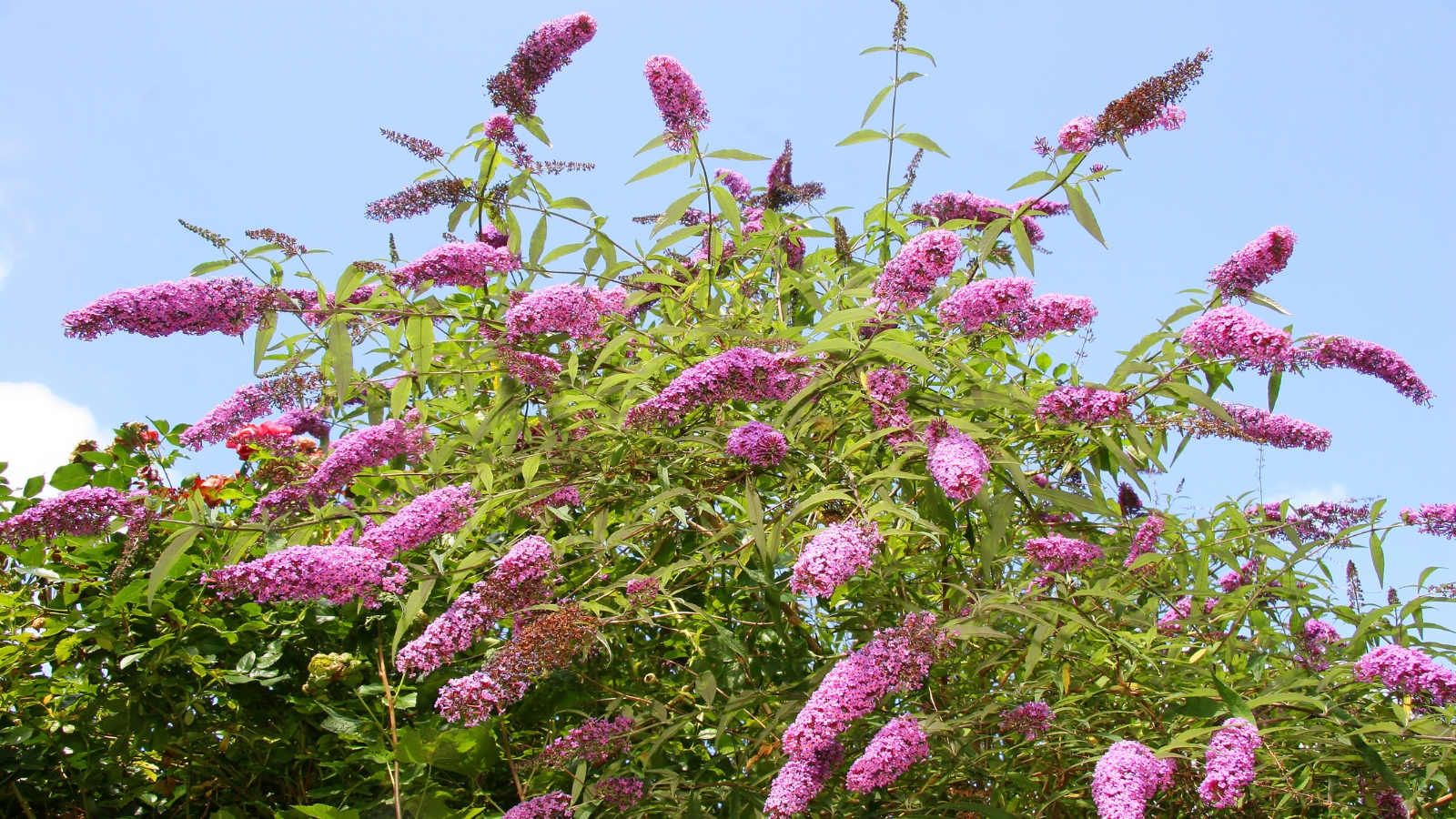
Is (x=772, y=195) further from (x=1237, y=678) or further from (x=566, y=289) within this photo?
(x=1237, y=678)

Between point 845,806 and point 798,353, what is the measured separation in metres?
0.96

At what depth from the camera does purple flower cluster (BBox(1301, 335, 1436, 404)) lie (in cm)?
252

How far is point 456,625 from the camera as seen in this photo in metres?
2.01

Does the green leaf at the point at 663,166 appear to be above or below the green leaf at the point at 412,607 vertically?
above

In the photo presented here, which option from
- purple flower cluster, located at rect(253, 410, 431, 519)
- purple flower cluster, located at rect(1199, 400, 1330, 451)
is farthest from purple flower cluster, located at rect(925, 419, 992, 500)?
purple flower cluster, located at rect(253, 410, 431, 519)

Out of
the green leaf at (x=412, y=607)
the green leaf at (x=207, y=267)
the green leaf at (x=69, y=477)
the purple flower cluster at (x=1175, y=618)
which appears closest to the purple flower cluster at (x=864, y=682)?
the purple flower cluster at (x=1175, y=618)

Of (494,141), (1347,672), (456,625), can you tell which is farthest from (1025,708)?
(494,141)

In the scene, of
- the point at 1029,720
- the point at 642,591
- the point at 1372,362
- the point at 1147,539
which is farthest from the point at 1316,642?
the point at 642,591

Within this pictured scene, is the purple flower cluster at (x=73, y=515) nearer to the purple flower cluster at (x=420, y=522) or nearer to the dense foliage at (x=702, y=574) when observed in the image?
the dense foliage at (x=702, y=574)

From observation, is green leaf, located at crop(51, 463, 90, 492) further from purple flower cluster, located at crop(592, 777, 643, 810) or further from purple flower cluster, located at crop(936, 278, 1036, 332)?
purple flower cluster, located at crop(936, 278, 1036, 332)

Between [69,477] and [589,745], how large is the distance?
1.69 meters

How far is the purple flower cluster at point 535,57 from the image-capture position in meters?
2.99

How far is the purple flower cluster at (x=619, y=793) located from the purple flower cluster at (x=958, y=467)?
34.9 inches

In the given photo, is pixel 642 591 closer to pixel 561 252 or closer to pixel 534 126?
pixel 561 252
